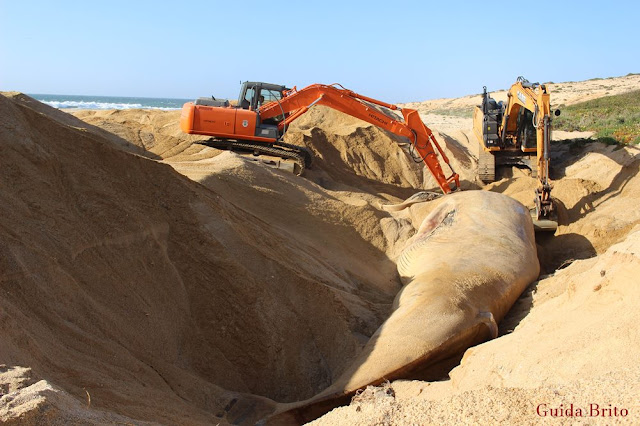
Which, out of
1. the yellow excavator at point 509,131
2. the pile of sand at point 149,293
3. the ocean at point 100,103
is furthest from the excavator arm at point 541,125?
the ocean at point 100,103

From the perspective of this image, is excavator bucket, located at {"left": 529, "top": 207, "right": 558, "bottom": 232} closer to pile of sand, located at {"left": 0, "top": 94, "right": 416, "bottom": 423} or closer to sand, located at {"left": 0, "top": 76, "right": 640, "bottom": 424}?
sand, located at {"left": 0, "top": 76, "right": 640, "bottom": 424}

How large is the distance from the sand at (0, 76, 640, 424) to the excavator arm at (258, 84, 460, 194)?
4654 mm

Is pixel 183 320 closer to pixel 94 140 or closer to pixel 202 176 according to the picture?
pixel 94 140

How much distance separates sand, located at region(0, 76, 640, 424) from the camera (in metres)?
3.88

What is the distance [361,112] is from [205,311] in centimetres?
894

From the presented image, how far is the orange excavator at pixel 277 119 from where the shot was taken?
14.1 m

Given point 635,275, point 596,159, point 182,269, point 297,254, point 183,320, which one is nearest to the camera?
point 635,275

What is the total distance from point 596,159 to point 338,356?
11.5m

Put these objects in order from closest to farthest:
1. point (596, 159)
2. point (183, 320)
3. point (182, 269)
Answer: point (183, 320) → point (182, 269) → point (596, 159)

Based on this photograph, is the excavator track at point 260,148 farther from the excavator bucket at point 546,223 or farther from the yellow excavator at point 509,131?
the excavator bucket at point 546,223

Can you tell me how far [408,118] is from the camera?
14102mm

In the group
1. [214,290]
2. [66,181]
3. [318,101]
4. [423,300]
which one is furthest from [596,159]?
[66,181]

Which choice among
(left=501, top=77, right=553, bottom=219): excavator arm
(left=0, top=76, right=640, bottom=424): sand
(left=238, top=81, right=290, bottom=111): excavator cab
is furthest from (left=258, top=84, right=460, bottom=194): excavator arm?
(left=0, top=76, right=640, bottom=424): sand

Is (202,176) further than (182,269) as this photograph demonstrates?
Yes
